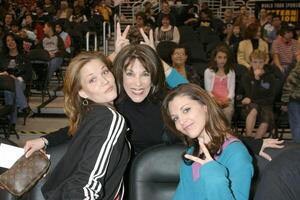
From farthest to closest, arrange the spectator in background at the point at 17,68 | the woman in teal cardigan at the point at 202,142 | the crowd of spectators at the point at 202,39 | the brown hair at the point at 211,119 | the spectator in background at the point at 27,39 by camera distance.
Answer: the spectator in background at the point at 27,39 < the spectator in background at the point at 17,68 < the crowd of spectators at the point at 202,39 < the brown hair at the point at 211,119 < the woman in teal cardigan at the point at 202,142

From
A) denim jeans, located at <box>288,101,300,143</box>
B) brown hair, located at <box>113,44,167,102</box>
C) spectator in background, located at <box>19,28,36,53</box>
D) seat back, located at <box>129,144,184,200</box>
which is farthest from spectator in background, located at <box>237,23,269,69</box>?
seat back, located at <box>129,144,184,200</box>

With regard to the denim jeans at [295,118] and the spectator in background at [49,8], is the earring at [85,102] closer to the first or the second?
the denim jeans at [295,118]

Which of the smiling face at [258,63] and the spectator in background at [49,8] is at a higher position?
the spectator in background at [49,8]

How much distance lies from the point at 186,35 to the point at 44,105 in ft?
10.2

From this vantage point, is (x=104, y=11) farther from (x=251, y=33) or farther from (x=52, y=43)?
(x=251, y=33)

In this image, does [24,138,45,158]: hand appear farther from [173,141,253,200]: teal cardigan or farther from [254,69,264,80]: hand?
[254,69,264,80]: hand

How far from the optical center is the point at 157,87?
8.50 feet

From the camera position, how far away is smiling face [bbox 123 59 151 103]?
2506mm

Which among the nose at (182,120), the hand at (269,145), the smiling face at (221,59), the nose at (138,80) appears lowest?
the hand at (269,145)

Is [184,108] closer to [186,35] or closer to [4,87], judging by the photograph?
[4,87]

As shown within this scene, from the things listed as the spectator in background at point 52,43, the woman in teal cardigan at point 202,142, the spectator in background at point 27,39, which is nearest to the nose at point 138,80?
the woman in teal cardigan at point 202,142

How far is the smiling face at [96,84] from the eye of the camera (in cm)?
195

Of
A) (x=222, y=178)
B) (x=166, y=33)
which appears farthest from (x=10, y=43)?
(x=222, y=178)

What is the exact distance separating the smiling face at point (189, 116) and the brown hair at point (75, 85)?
35 cm
